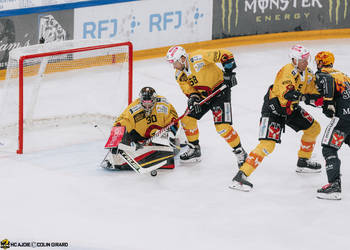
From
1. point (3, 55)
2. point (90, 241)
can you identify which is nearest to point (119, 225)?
point (90, 241)

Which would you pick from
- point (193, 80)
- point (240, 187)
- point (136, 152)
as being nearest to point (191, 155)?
point (136, 152)

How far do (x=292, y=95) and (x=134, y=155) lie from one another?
1.63 meters

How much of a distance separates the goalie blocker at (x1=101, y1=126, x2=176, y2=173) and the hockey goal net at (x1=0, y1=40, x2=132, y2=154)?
3.61 feet

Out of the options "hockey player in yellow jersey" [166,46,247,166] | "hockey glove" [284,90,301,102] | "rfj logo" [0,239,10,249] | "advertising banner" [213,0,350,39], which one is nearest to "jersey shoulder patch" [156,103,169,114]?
"hockey player in yellow jersey" [166,46,247,166]

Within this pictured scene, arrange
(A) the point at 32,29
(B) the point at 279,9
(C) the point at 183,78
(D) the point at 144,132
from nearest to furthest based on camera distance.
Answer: (C) the point at 183,78 → (D) the point at 144,132 → (A) the point at 32,29 → (B) the point at 279,9

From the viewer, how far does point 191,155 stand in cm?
793

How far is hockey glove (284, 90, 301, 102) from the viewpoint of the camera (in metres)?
6.80

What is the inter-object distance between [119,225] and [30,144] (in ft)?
7.44

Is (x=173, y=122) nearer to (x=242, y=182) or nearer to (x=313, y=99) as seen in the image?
(x=242, y=182)

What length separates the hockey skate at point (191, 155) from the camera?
7.92m

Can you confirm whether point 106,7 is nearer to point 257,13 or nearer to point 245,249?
point 257,13

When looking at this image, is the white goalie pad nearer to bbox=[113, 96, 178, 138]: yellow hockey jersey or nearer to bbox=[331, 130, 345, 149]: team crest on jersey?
bbox=[113, 96, 178, 138]: yellow hockey jersey

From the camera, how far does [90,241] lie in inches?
237

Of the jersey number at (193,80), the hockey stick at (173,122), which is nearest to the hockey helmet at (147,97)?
the hockey stick at (173,122)
